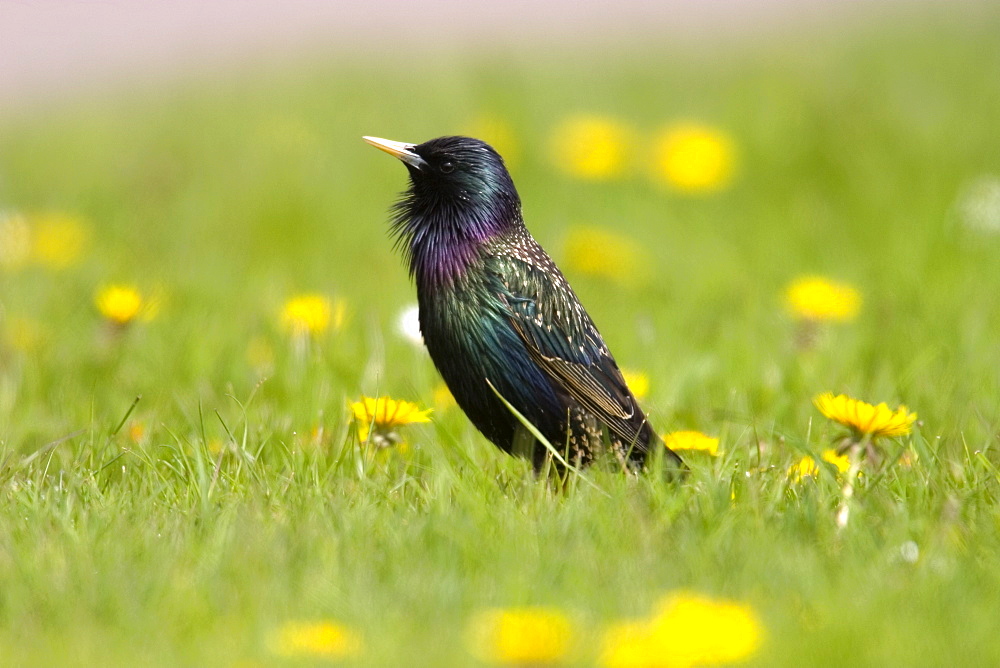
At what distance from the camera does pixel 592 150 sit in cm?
706

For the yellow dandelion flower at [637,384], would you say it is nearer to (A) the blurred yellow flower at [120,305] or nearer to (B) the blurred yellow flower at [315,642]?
(A) the blurred yellow flower at [120,305]

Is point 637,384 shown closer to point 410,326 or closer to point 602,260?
point 410,326

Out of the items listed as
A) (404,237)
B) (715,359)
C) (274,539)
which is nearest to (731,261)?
(715,359)

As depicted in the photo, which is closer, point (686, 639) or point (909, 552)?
point (686, 639)

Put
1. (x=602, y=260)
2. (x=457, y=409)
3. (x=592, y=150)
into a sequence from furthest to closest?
(x=592, y=150), (x=602, y=260), (x=457, y=409)

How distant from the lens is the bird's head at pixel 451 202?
3910mm

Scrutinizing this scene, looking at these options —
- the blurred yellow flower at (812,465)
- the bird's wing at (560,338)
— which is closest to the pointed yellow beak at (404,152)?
the bird's wing at (560,338)

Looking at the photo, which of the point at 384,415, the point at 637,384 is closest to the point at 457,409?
the point at 637,384

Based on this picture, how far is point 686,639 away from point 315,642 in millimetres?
661

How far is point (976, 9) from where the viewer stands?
1046 cm

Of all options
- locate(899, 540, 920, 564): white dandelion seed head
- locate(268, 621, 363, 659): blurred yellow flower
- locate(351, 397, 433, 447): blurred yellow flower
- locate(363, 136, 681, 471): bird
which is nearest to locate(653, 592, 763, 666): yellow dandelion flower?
locate(268, 621, 363, 659): blurred yellow flower

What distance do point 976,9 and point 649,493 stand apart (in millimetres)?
8415

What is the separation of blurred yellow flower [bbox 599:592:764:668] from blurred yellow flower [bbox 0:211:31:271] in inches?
163

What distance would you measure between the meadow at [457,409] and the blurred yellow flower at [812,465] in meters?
0.04
